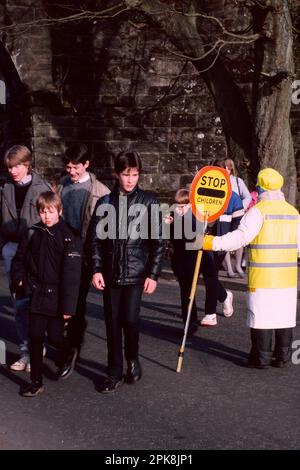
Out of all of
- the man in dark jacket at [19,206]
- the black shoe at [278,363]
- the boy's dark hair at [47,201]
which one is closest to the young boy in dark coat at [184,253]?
the black shoe at [278,363]

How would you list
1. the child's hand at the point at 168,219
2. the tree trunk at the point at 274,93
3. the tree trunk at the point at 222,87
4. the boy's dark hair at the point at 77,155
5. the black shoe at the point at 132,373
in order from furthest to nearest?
the tree trunk at the point at 222,87
the tree trunk at the point at 274,93
the child's hand at the point at 168,219
the boy's dark hair at the point at 77,155
the black shoe at the point at 132,373

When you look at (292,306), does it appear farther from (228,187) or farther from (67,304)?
(67,304)

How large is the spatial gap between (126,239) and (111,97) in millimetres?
12251

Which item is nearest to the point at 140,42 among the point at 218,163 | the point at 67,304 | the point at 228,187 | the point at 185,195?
the point at 218,163

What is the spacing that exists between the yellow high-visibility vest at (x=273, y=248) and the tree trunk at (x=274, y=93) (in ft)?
20.7

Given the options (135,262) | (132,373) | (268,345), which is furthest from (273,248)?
(132,373)

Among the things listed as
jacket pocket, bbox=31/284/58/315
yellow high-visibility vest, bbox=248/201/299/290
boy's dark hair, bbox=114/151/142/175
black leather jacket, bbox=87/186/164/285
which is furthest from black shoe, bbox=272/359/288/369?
boy's dark hair, bbox=114/151/142/175

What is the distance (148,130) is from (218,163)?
27.9 ft

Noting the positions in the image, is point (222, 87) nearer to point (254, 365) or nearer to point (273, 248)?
point (273, 248)

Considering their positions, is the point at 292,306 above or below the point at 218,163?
below

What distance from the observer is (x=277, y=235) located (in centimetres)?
729

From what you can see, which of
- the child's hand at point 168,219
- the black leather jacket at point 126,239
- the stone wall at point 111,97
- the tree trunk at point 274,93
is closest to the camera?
the black leather jacket at point 126,239

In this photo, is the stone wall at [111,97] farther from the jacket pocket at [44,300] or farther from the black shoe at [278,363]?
the jacket pocket at [44,300]

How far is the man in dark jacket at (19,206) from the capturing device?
7250mm
